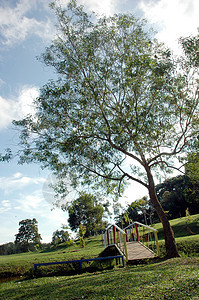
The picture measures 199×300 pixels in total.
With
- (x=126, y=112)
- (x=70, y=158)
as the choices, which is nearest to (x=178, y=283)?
(x=70, y=158)

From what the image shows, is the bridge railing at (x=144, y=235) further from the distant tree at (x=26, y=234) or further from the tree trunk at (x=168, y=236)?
the distant tree at (x=26, y=234)

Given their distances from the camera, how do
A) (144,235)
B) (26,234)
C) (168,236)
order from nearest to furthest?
(168,236) → (144,235) → (26,234)

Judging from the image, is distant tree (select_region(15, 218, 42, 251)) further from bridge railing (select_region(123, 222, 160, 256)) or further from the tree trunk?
the tree trunk

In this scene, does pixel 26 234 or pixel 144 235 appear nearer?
pixel 144 235

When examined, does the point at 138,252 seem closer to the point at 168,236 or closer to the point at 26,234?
the point at 168,236

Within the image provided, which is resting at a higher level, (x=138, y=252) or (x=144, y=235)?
(x=144, y=235)

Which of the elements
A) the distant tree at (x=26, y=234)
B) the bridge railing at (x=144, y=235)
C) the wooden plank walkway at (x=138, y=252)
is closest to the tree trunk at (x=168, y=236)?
the bridge railing at (x=144, y=235)

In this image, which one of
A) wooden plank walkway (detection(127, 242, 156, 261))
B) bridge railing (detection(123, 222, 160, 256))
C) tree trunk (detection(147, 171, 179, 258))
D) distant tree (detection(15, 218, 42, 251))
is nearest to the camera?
tree trunk (detection(147, 171, 179, 258))

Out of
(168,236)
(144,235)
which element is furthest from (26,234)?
(168,236)

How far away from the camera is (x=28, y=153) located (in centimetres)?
1212

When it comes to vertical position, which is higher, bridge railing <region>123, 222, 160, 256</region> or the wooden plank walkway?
bridge railing <region>123, 222, 160, 256</region>

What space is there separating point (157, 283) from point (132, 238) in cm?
1273

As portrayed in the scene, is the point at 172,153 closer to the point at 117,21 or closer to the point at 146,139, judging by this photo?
the point at 146,139

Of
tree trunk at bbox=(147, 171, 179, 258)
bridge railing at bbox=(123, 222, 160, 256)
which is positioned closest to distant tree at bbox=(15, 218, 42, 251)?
bridge railing at bbox=(123, 222, 160, 256)
